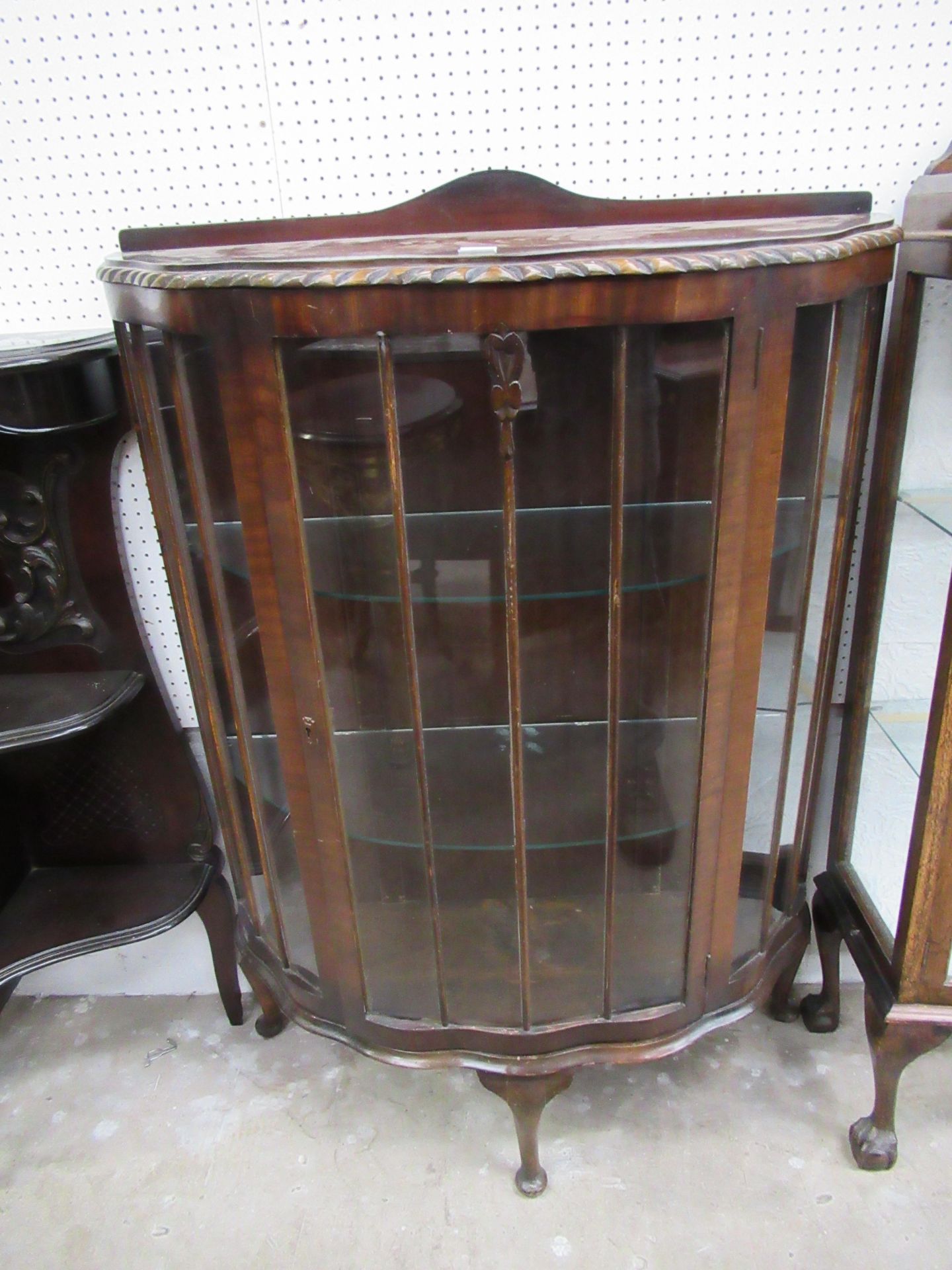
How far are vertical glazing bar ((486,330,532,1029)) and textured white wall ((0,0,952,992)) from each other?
1.54 feet

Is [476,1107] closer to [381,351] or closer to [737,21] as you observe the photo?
[381,351]

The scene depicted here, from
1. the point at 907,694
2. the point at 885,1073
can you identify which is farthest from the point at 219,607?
the point at 885,1073

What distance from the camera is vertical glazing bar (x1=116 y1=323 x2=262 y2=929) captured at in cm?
97

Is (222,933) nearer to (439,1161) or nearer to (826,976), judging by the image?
(439,1161)

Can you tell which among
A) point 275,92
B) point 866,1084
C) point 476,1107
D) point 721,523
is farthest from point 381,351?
point 866,1084

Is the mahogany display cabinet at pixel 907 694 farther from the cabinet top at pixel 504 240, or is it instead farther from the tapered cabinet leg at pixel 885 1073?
the cabinet top at pixel 504 240

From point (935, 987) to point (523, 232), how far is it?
1.08 meters

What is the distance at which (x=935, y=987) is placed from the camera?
113 cm

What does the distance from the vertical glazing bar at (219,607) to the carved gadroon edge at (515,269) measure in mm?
135

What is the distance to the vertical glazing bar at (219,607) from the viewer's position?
3.02 ft

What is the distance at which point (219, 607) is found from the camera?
3.36ft

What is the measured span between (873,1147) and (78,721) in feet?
4.11

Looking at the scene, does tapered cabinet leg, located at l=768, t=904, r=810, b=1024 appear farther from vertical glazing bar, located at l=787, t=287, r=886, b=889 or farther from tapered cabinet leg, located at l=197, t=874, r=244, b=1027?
tapered cabinet leg, located at l=197, t=874, r=244, b=1027

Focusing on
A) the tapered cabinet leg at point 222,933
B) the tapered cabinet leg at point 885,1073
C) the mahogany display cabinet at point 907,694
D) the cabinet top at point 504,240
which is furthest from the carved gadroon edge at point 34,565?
the tapered cabinet leg at point 885,1073
